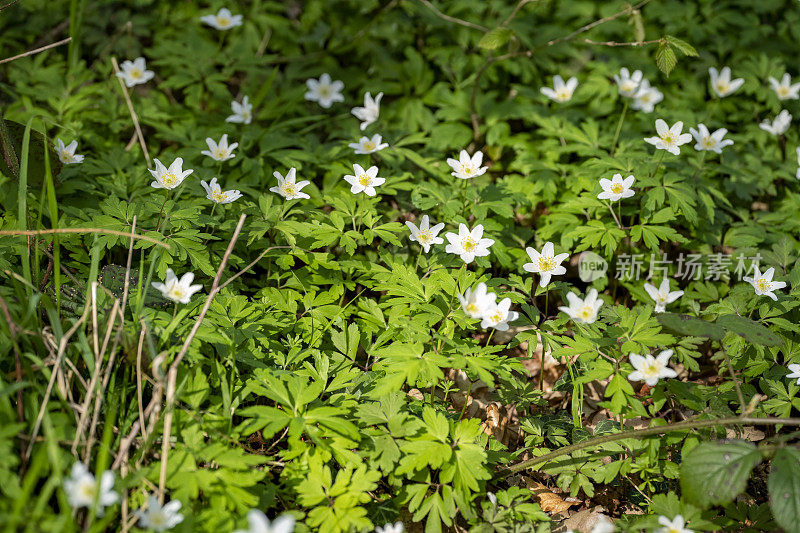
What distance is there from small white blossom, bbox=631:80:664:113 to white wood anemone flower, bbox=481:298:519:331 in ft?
8.32

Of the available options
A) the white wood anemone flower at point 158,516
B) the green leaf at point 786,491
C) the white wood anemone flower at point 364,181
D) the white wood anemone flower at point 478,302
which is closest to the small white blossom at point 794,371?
the green leaf at point 786,491

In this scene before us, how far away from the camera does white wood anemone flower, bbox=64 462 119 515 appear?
6.18 ft

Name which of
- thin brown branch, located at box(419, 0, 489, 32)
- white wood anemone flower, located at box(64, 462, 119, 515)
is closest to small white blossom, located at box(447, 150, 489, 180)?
thin brown branch, located at box(419, 0, 489, 32)

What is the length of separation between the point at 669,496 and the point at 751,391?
77 centimetres

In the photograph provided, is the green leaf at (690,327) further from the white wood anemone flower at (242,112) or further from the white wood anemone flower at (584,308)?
Result: the white wood anemone flower at (242,112)

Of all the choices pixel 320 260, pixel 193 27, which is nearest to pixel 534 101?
Result: pixel 320 260

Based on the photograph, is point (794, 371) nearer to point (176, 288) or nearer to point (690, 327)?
point (690, 327)

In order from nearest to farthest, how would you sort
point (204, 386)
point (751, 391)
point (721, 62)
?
point (204, 386)
point (751, 391)
point (721, 62)

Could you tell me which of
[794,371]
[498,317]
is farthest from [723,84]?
[498,317]

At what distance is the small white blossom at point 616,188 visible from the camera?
10.7ft

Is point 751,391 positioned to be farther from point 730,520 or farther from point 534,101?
point 534,101

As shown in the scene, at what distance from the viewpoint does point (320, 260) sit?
3156 millimetres

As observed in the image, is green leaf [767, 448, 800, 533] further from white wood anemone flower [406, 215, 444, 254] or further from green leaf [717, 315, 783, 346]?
white wood anemone flower [406, 215, 444, 254]

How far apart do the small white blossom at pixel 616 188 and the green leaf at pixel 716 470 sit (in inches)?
57.5
